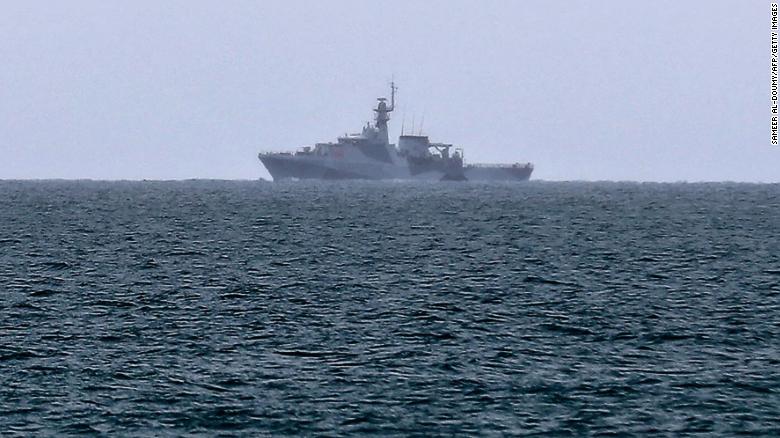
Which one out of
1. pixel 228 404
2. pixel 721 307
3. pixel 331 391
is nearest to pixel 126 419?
pixel 228 404

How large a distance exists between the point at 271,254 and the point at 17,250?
44.8 ft

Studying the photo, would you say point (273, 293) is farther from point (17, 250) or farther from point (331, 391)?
point (17, 250)

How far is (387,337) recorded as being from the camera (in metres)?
31.8

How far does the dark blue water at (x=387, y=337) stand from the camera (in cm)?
2306

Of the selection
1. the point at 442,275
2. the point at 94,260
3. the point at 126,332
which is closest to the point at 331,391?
the point at 126,332

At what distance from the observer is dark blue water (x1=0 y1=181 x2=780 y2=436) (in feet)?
75.7

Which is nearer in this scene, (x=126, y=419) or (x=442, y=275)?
(x=126, y=419)

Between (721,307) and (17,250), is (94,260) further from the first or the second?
(721,307)

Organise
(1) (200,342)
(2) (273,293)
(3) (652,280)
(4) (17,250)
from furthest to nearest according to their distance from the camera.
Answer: (4) (17,250) < (3) (652,280) < (2) (273,293) < (1) (200,342)

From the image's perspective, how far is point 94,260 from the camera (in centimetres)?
5259

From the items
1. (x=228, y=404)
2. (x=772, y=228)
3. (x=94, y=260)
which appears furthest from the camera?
(x=772, y=228)

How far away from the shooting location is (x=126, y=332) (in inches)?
1272

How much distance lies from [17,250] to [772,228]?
5358 cm

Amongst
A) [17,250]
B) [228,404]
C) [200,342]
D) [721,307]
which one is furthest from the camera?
[17,250]
